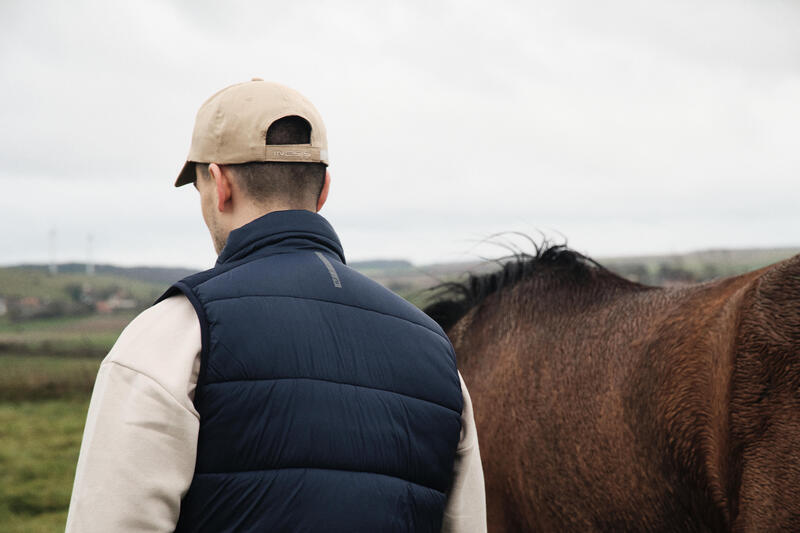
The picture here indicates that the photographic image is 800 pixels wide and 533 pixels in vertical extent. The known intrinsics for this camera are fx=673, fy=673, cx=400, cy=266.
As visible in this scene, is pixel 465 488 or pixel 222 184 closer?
pixel 222 184

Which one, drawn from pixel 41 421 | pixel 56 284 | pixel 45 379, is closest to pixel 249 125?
pixel 41 421

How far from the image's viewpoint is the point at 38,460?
11.0m

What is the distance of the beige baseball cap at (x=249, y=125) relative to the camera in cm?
156

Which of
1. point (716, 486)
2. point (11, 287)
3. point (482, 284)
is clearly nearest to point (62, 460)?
point (482, 284)

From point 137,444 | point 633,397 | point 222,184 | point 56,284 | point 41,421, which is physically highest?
point 222,184

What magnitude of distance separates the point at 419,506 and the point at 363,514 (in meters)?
0.17

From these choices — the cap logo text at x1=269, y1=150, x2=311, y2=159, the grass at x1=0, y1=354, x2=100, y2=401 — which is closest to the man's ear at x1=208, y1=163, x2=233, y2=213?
the cap logo text at x1=269, y1=150, x2=311, y2=159

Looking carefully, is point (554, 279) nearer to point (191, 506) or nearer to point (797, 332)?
point (797, 332)

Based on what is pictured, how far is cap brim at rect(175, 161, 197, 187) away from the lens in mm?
1745

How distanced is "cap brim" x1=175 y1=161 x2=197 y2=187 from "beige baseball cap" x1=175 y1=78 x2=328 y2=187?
93 millimetres

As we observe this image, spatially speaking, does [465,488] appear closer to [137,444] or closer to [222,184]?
[137,444]

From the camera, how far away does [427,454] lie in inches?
61.0

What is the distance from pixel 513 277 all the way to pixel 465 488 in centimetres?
258

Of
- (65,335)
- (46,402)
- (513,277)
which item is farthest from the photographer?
(65,335)
